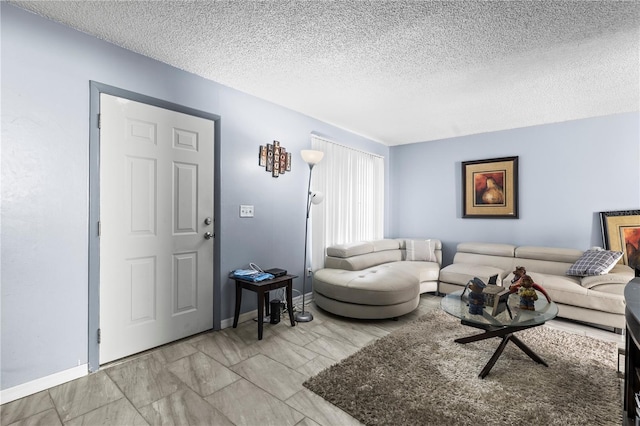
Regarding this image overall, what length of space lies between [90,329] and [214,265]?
106cm

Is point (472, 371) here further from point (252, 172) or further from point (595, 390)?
point (252, 172)

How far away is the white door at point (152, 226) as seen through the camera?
229 cm

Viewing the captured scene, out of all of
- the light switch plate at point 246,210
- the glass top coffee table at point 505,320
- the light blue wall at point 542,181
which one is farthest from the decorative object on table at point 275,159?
the light blue wall at point 542,181

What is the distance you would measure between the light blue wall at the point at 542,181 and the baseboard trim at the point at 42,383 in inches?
189

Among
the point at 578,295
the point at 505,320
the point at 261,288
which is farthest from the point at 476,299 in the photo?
the point at 261,288

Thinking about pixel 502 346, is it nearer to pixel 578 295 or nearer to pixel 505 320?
pixel 505 320

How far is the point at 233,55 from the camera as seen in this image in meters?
2.45

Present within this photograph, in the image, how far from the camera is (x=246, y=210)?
10.5 feet

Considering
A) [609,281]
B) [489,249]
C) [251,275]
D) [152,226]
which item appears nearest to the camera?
[152,226]

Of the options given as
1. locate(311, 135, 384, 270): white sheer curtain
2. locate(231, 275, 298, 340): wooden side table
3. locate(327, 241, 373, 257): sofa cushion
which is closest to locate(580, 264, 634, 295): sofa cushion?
locate(327, 241, 373, 257): sofa cushion

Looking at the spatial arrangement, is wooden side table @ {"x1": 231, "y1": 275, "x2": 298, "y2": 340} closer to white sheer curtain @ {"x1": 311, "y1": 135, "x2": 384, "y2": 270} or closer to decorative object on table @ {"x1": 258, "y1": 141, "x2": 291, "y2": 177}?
white sheer curtain @ {"x1": 311, "y1": 135, "x2": 384, "y2": 270}

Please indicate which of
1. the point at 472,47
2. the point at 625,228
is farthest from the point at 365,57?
the point at 625,228

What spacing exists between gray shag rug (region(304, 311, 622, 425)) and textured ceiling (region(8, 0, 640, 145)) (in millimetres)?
2408

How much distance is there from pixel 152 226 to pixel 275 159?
1.47 m
